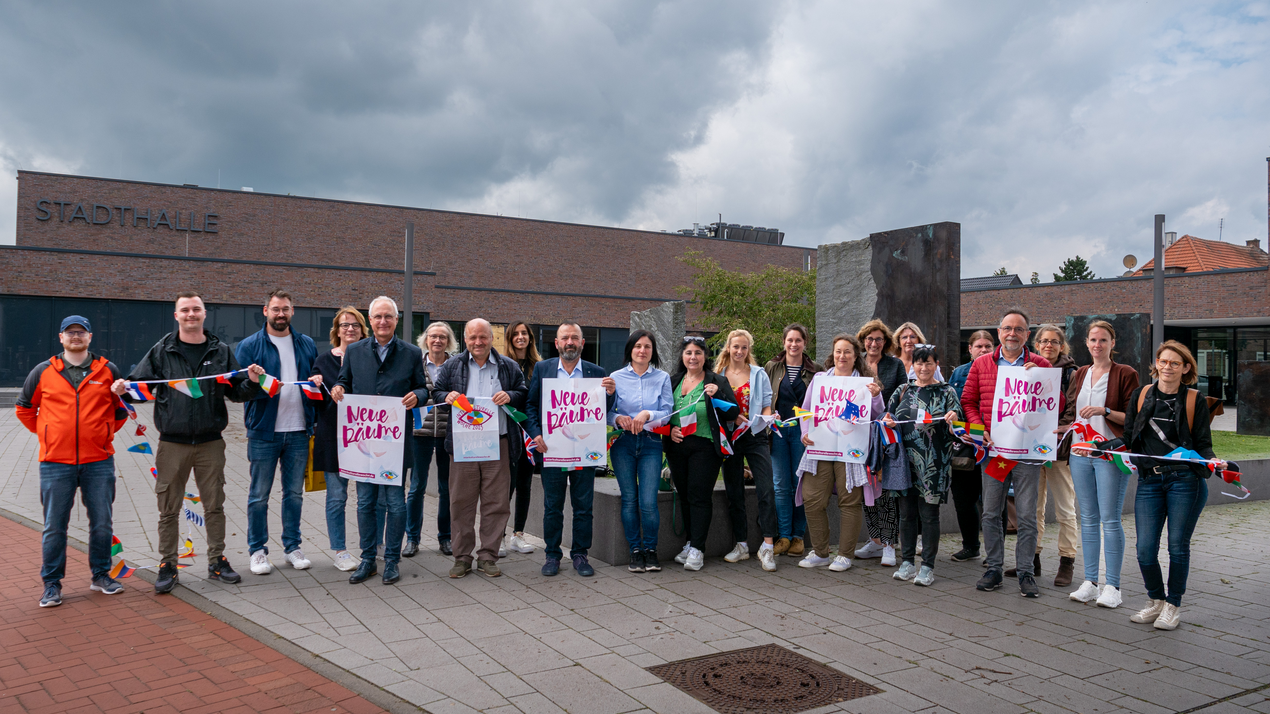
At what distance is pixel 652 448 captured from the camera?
22.0 feet

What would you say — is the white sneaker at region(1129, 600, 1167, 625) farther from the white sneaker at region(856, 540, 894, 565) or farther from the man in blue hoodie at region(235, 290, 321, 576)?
the man in blue hoodie at region(235, 290, 321, 576)

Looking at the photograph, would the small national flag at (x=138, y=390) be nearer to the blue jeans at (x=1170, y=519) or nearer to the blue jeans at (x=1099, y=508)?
the blue jeans at (x=1099, y=508)

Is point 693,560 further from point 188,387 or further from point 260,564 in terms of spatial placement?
point 188,387

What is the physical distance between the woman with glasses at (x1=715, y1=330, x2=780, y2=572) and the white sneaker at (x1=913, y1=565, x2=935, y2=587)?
1124mm

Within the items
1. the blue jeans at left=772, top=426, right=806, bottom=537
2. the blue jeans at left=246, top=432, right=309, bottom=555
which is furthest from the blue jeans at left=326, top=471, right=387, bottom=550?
the blue jeans at left=772, top=426, right=806, bottom=537

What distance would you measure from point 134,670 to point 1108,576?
619 centimetres

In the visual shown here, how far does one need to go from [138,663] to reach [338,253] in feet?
117

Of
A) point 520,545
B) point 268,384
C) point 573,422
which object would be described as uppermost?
point 268,384

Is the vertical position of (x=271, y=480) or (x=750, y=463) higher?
(x=750, y=463)

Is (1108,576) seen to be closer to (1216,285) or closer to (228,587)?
(228,587)

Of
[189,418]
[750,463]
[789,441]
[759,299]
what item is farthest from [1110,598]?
[759,299]

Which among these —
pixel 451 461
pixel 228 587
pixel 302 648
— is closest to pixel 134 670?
pixel 302 648

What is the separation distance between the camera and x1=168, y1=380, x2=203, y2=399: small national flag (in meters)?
5.87

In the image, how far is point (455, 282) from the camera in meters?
39.8
